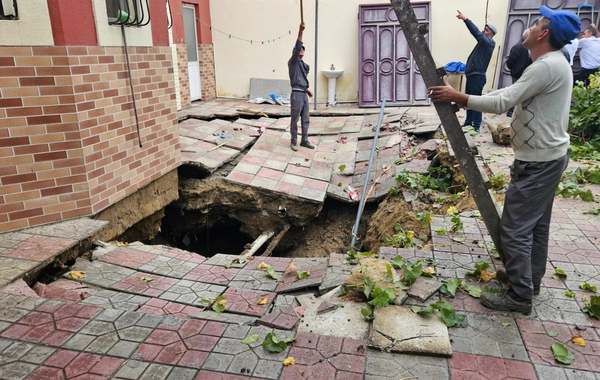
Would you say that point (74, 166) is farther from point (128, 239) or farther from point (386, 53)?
point (386, 53)

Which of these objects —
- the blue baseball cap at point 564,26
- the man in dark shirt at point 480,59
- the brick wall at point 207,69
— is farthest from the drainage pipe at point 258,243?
the brick wall at point 207,69

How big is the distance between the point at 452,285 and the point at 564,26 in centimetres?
190

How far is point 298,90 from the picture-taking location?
7633mm

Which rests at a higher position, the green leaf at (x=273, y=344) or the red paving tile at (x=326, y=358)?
the green leaf at (x=273, y=344)

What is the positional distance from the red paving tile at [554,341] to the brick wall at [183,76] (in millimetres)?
9270

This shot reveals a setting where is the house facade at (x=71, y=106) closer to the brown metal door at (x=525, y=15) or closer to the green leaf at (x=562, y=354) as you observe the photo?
the green leaf at (x=562, y=354)

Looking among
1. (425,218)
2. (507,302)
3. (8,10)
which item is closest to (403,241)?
(425,218)

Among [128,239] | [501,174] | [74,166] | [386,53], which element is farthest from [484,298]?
[386,53]

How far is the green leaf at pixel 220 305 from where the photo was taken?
332cm

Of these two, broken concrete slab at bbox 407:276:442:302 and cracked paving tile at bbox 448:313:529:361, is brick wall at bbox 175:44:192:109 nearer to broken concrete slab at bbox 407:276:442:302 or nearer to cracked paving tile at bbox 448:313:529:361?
broken concrete slab at bbox 407:276:442:302

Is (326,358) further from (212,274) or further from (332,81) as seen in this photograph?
(332,81)

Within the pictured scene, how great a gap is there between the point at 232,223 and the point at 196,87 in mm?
5990

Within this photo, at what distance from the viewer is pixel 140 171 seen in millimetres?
5250

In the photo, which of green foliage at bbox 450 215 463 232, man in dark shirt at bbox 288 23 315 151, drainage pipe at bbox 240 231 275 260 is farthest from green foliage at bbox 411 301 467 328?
man in dark shirt at bbox 288 23 315 151
